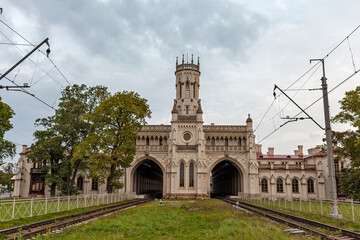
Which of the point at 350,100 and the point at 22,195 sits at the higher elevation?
the point at 350,100

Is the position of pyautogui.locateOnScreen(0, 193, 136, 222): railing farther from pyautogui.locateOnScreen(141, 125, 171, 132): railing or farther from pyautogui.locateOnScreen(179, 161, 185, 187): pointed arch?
pyautogui.locateOnScreen(141, 125, 171, 132): railing

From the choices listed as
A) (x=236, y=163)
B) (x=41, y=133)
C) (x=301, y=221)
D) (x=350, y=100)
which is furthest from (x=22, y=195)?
(x=350, y=100)

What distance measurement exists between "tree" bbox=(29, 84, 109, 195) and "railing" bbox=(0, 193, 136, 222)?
7.87 meters

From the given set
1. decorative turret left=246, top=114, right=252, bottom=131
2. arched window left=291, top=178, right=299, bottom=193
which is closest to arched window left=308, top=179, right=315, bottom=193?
arched window left=291, top=178, right=299, bottom=193

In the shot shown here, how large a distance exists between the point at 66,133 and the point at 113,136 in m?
10.5

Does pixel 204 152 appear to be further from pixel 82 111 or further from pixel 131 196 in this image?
pixel 82 111

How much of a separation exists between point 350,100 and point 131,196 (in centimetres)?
3402

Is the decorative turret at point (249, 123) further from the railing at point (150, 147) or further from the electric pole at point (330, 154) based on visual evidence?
the electric pole at point (330, 154)

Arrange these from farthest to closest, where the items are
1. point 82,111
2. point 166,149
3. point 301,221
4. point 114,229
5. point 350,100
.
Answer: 1. point 166,149
2. point 82,111
3. point 350,100
4. point 301,221
5. point 114,229

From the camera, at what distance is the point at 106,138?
3309cm

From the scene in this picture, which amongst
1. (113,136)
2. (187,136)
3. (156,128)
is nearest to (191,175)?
(187,136)

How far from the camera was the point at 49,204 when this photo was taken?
2423 centimetres

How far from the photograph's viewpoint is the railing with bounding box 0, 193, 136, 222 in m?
18.9

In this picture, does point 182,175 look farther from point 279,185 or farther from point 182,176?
point 279,185
